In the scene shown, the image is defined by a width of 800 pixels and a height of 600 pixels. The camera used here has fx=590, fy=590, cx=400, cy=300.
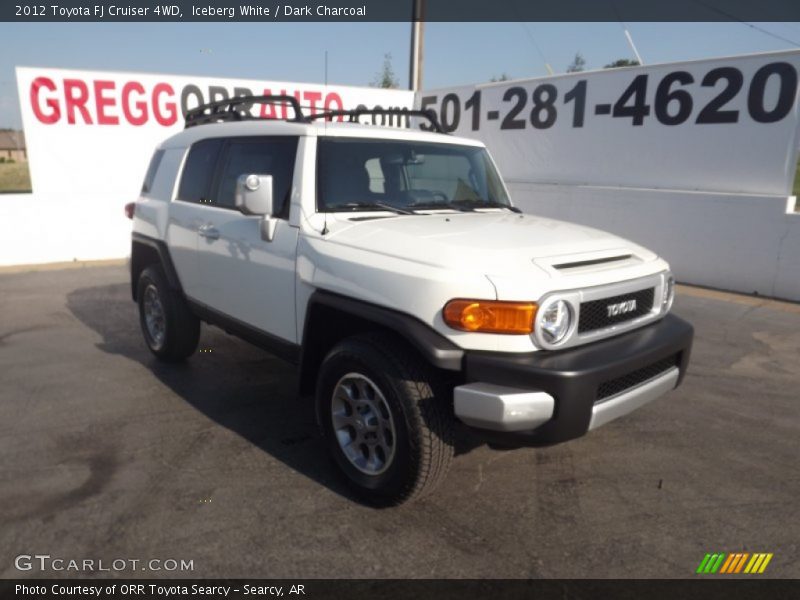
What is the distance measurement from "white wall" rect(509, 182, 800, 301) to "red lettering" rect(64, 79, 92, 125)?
345 inches

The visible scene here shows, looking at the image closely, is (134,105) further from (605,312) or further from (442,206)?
(605,312)

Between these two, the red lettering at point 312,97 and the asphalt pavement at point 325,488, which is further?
the red lettering at point 312,97

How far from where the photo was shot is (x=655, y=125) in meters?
9.52

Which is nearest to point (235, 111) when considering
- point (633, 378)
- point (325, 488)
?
point (325, 488)

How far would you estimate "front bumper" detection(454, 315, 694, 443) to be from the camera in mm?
2561

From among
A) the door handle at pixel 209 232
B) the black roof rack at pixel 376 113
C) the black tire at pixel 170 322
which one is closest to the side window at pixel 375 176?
the black roof rack at pixel 376 113

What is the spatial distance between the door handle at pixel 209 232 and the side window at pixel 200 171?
0.24 meters

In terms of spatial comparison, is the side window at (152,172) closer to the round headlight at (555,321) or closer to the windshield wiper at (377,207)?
the windshield wiper at (377,207)

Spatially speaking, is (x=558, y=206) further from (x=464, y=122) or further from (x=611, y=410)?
(x=611, y=410)

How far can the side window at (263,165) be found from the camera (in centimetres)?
364

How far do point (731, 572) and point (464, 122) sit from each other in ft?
37.4

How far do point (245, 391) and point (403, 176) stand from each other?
2132 millimetres

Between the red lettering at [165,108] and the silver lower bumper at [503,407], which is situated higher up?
the red lettering at [165,108]
